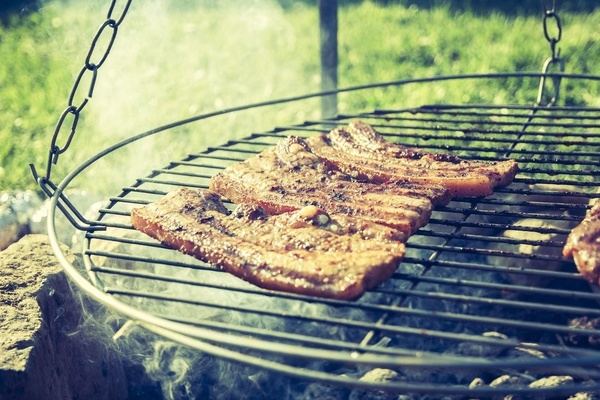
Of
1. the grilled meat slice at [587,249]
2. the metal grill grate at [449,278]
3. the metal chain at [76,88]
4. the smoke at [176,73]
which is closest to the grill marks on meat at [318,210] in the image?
the metal grill grate at [449,278]

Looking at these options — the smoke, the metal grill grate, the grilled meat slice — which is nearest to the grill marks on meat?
the metal grill grate

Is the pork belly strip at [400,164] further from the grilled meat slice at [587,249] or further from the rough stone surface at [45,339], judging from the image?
the rough stone surface at [45,339]

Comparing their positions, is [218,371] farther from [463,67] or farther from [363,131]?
[463,67]

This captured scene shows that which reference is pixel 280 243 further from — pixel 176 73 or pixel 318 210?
pixel 176 73

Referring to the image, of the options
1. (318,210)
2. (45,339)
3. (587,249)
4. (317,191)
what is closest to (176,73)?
(317,191)

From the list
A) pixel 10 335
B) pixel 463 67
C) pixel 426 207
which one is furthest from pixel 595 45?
pixel 10 335

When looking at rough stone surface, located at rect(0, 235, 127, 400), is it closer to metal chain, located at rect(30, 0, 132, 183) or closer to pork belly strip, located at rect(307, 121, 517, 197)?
metal chain, located at rect(30, 0, 132, 183)
